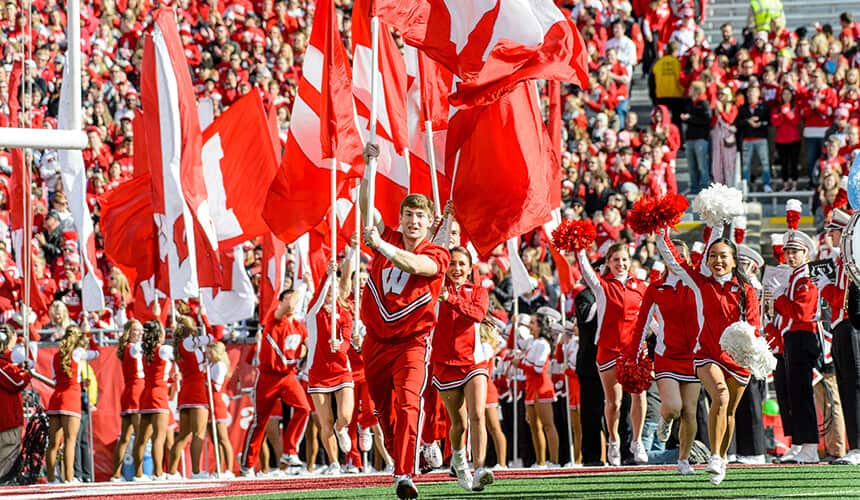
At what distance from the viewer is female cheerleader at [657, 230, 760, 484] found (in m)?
12.7

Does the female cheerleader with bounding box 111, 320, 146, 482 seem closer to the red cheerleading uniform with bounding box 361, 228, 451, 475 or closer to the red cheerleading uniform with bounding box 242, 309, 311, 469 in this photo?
the red cheerleading uniform with bounding box 242, 309, 311, 469

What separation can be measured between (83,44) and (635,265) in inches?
506

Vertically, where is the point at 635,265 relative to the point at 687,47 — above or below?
below

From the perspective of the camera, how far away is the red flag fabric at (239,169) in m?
18.9

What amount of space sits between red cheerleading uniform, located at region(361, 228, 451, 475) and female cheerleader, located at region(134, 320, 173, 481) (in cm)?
681

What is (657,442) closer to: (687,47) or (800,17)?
(687,47)

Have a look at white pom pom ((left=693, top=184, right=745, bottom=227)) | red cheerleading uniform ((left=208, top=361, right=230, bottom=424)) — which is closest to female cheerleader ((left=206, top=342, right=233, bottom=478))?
red cheerleading uniform ((left=208, top=361, right=230, bottom=424))

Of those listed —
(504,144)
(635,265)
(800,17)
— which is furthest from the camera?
(800,17)

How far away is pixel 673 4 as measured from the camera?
28.1 m

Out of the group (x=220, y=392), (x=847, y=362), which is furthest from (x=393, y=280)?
(x=220, y=392)

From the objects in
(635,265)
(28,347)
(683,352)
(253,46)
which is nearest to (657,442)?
(635,265)

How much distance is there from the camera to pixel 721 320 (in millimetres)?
12844

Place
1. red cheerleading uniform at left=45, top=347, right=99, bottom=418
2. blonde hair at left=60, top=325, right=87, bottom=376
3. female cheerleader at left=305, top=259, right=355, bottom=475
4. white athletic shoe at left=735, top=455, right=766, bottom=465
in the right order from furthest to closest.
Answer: red cheerleading uniform at left=45, top=347, right=99, bottom=418 < blonde hair at left=60, top=325, right=87, bottom=376 < female cheerleader at left=305, top=259, right=355, bottom=475 < white athletic shoe at left=735, top=455, right=766, bottom=465

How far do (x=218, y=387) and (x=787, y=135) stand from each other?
957 centimetres
